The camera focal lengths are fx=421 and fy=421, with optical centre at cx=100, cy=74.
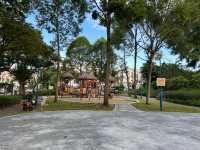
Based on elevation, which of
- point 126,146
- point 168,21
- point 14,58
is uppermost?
point 168,21

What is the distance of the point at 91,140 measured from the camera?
1256cm

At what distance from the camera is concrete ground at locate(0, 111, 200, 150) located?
11.9 metres

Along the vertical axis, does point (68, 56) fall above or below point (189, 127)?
above

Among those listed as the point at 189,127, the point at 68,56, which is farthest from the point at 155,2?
the point at 68,56

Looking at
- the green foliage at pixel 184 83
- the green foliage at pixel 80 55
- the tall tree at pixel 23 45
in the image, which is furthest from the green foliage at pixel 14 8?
the green foliage at pixel 80 55

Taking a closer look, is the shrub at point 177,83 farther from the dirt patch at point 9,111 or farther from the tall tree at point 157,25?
the dirt patch at point 9,111

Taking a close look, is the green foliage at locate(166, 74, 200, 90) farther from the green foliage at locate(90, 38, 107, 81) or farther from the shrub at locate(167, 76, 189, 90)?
the green foliage at locate(90, 38, 107, 81)

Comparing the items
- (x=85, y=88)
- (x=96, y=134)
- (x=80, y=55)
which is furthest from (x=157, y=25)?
(x=80, y=55)

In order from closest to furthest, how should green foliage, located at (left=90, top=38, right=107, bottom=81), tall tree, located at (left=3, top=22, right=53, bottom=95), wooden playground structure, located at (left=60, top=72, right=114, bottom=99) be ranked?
1. tall tree, located at (left=3, top=22, right=53, bottom=95)
2. wooden playground structure, located at (left=60, top=72, right=114, bottom=99)
3. green foliage, located at (left=90, top=38, right=107, bottom=81)

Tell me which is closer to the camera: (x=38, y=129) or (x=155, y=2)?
(x=38, y=129)

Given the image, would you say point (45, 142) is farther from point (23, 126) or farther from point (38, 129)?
point (23, 126)

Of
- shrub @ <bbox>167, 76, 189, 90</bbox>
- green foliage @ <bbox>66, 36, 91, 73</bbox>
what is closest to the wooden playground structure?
shrub @ <bbox>167, 76, 189, 90</bbox>

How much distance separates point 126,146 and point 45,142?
7.81 ft

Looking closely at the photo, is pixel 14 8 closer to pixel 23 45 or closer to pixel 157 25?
pixel 23 45
